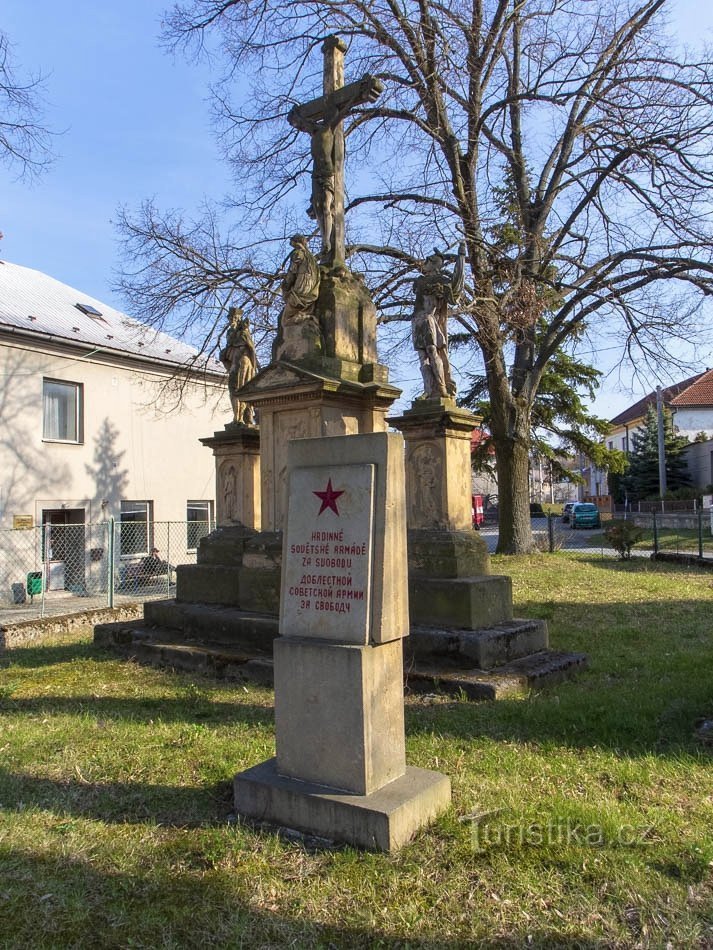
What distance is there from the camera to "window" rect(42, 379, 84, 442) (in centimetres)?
1716

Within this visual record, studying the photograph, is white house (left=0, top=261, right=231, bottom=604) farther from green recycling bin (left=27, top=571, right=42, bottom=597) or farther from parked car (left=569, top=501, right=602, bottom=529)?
parked car (left=569, top=501, right=602, bottom=529)

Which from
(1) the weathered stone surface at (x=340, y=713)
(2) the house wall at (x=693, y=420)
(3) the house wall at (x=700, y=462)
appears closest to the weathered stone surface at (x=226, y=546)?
(1) the weathered stone surface at (x=340, y=713)

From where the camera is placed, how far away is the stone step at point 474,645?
621 centimetres

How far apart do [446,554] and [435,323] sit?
2.82 metres

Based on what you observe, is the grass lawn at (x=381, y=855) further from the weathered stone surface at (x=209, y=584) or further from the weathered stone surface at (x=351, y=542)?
the weathered stone surface at (x=209, y=584)

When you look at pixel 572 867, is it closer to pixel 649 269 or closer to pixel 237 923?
pixel 237 923

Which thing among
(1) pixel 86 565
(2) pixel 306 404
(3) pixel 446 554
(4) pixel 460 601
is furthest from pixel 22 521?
(4) pixel 460 601

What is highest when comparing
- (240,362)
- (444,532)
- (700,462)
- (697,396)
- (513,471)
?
(697,396)

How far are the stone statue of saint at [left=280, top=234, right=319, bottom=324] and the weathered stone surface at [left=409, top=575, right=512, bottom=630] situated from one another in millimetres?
3139

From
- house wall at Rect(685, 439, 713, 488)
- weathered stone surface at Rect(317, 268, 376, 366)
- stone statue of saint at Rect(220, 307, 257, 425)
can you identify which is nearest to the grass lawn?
weathered stone surface at Rect(317, 268, 376, 366)

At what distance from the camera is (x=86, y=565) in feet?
57.0

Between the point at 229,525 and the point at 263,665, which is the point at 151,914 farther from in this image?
the point at 229,525

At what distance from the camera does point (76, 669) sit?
726 centimetres

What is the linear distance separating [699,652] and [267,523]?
4720 mm
